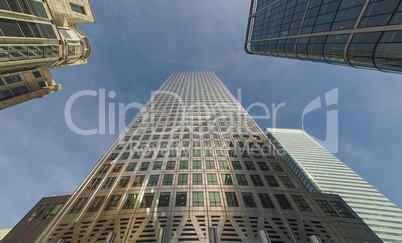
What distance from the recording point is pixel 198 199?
2070 cm

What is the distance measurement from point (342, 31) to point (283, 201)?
1008 inches

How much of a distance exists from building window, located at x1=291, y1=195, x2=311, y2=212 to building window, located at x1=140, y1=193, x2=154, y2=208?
20.5 meters

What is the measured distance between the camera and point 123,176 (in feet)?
81.4

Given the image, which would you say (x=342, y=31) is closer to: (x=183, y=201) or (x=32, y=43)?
(x=183, y=201)

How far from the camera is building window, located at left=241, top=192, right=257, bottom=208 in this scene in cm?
1998

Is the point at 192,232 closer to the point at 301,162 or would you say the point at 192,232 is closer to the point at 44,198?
the point at 44,198

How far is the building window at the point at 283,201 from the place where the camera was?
1983 centimetres

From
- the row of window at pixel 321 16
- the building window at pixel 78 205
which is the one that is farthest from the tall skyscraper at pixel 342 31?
the building window at pixel 78 205

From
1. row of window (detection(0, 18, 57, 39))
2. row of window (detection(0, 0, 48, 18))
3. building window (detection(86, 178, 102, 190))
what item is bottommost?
building window (detection(86, 178, 102, 190))

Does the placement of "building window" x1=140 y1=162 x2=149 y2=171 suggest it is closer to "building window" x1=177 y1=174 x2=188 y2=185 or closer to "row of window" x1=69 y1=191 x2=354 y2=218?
"row of window" x1=69 y1=191 x2=354 y2=218

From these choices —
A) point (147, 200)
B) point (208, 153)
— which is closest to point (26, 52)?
point (147, 200)

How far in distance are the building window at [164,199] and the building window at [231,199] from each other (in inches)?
339

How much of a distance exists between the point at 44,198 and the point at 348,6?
167 ft

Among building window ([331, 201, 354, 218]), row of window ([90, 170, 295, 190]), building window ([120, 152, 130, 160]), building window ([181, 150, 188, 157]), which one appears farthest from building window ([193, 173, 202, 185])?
building window ([331, 201, 354, 218])
